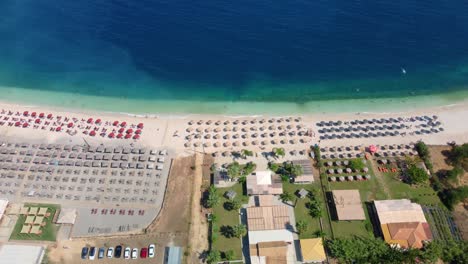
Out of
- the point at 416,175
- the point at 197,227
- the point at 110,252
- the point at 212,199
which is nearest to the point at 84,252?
Answer: the point at 110,252

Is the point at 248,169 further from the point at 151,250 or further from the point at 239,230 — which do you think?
the point at 151,250

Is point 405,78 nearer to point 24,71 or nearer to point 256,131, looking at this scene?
point 256,131

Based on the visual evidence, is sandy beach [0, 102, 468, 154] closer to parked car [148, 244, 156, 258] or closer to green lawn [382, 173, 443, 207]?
green lawn [382, 173, 443, 207]

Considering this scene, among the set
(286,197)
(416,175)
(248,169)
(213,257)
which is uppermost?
(248,169)

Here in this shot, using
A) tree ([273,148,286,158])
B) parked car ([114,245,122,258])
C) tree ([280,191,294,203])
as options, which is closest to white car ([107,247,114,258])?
parked car ([114,245,122,258])

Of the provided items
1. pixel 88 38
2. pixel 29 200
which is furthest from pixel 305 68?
pixel 29 200
